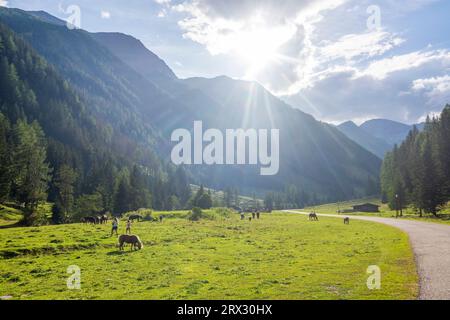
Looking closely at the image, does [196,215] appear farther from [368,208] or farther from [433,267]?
[368,208]

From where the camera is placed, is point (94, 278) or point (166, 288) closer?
point (166, 288)

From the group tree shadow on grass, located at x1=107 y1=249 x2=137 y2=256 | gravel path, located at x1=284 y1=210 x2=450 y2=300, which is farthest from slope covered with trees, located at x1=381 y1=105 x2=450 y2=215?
tree shadow on grass, located at x1=107 y1=249 x2=137 y2=256

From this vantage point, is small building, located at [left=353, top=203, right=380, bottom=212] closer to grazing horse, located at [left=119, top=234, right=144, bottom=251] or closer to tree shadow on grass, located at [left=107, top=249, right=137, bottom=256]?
grazing horse, located at [left=119, top=234, right=144, bottom=251]

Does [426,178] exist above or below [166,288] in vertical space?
above

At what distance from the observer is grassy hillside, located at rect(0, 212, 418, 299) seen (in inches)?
746

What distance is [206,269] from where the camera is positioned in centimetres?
2614

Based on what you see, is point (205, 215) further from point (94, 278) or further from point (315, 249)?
point (94, 278)

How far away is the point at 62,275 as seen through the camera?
24.5 m

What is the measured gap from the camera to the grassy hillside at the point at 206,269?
18.9 m

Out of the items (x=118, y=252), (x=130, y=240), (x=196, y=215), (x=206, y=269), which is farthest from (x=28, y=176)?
(x=206, y=269)

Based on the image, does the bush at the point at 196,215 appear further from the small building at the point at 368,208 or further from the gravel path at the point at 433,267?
the small building at the point at 368,208

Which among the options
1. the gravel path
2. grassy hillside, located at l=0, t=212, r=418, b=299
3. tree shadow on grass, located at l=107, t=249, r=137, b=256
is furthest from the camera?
tree shadow on grass, located at l=107, t=249, r=137, b=256

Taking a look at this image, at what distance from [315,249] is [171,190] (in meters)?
161
